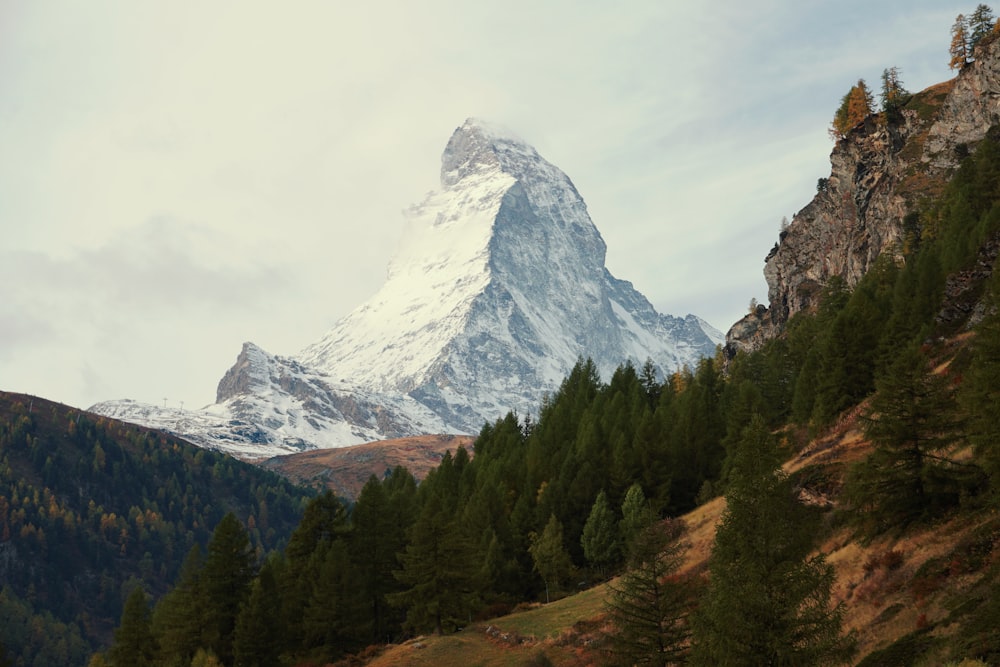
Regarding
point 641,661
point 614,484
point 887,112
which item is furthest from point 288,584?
point 887,112

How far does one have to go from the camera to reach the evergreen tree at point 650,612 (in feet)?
95.6

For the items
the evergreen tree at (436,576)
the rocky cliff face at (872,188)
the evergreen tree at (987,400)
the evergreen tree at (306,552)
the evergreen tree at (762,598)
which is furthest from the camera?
the rocky cliff face at (872,188)

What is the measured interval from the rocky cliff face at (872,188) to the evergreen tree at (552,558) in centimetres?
6484

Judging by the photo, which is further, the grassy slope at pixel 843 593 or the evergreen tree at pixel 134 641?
the evergreen tree at pixel 134 641

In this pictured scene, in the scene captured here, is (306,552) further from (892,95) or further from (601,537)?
(892,95)

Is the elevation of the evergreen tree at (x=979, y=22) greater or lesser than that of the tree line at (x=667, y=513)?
greater

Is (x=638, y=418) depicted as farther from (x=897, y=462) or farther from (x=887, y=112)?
(x=887, y=112)

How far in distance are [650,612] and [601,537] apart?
34885 millimetres

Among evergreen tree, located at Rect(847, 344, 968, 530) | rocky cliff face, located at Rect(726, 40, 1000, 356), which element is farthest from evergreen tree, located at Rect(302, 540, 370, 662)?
rocky cliff face, located at Rect(726, 40, 1000, 356)

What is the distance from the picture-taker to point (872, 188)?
12569 cm

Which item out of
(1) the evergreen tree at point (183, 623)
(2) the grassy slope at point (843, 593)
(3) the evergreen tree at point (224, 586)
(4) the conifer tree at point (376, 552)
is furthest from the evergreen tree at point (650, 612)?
(1) the evergreen tree at point (183, 623)

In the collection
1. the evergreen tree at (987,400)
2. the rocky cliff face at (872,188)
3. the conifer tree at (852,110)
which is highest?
the conifer tree at (852,110)

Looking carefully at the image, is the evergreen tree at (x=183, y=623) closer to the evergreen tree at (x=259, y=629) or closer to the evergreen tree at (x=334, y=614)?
the evergreen tree at (x=259, y=629)

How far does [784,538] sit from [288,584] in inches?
1855
